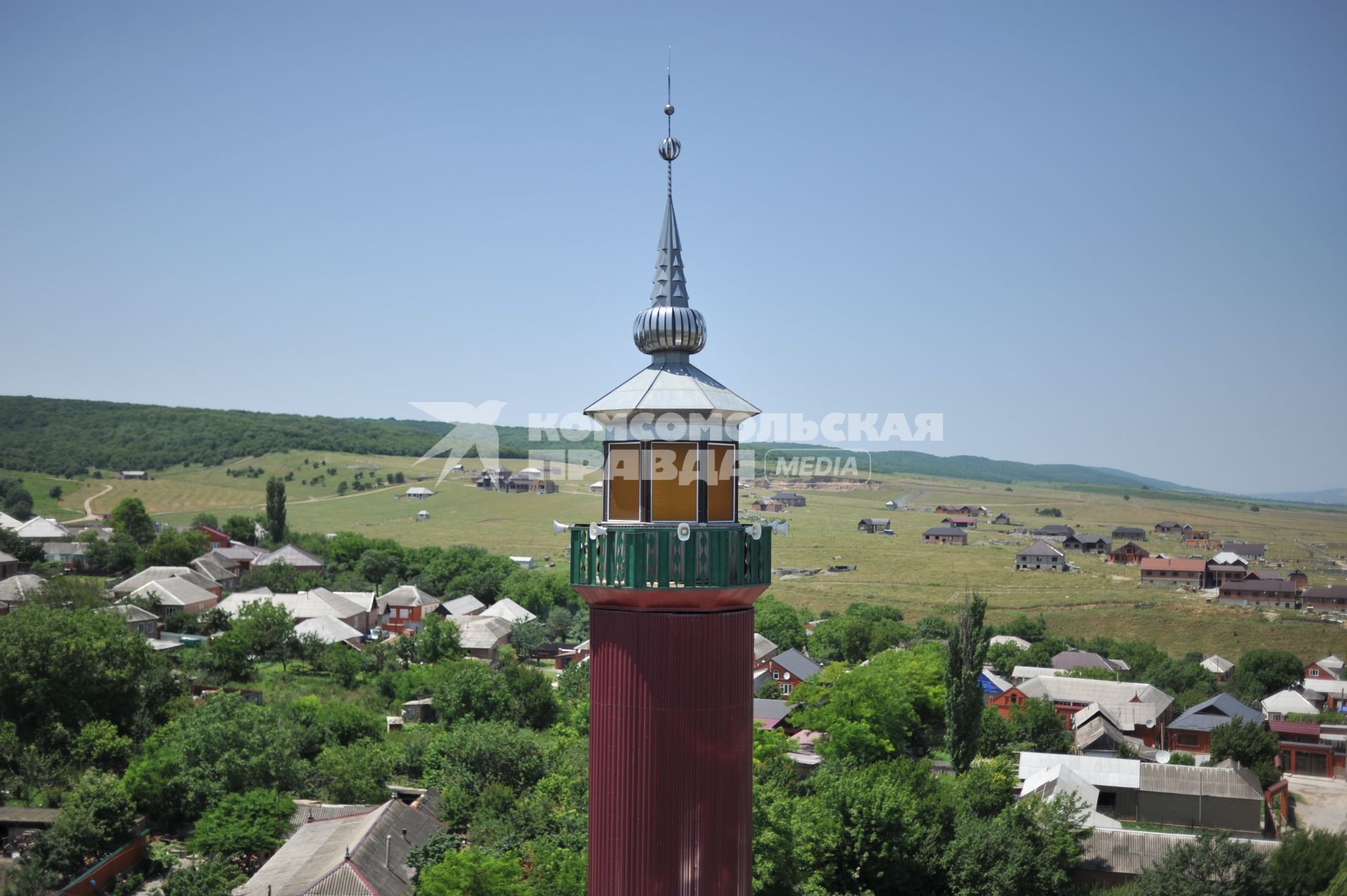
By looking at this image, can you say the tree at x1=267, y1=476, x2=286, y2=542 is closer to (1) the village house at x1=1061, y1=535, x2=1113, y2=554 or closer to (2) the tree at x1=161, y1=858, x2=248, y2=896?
(2) the tree at x1=161, y1=858, x2=248, y2=896

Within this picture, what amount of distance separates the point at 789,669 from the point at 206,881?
49797 mm

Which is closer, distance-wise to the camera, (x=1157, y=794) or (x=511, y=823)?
(x=511, y=823)

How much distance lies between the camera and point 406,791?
48469 millimetres

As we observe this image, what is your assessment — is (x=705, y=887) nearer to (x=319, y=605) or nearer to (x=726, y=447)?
(x=726, y=447)

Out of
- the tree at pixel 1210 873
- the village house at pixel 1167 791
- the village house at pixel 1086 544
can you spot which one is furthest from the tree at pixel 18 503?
the village house at pixel 1086 544

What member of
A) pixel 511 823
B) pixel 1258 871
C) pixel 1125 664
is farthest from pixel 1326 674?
pixel 511 823

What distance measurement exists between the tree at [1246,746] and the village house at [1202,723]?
5.07 meters

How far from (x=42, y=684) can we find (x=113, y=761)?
555 centimetres

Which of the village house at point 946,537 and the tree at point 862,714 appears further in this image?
the village house at point 946,537

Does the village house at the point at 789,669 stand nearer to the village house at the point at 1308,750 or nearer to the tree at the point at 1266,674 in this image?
the village house at the point at 1308,750

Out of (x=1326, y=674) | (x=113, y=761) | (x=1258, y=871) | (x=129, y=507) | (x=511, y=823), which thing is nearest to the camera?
(x=1258, y=871)

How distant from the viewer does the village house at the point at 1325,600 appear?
11400cm

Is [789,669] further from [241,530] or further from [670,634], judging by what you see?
[241,530]

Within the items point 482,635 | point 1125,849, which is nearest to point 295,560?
point 482,635
